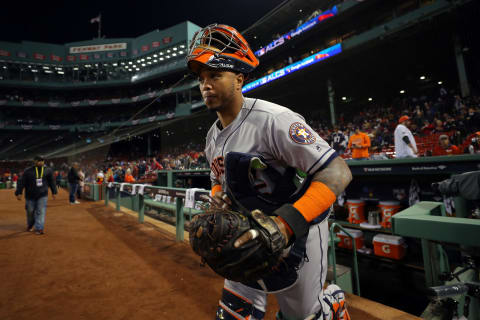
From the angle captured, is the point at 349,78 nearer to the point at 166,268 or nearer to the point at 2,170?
the point at 166,268

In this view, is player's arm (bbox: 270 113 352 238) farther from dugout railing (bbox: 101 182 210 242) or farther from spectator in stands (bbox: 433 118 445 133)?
spectator in stands (bbox: 433 118 445 133)

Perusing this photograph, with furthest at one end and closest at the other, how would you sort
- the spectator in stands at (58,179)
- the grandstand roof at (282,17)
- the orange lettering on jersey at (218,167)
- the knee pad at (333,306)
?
the spectator in stands at (58,179) < the grandstand roof at (282,17) < the orange lettering on jersey at (218,167) < the knee pad at (333,306)

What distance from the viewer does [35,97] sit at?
40.8 metres

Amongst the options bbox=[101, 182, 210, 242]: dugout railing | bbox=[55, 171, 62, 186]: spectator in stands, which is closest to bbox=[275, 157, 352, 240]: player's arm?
bbox=[101, 182, 210, 242]: dugout railing

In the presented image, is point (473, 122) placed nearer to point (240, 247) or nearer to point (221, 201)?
point (221, 201)

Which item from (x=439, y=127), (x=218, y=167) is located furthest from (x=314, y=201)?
(x=439, y=127)

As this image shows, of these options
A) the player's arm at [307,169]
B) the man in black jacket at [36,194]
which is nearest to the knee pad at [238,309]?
the player's arm at [307,169]

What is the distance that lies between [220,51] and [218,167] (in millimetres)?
635

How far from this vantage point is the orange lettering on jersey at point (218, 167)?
135 centimetres

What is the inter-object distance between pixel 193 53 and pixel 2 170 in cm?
5081

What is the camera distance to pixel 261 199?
1116mm

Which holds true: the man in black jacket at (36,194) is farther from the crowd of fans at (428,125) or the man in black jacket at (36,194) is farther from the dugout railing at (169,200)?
the crowd of fans at (428,125)

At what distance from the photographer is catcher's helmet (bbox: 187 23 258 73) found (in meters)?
1.18

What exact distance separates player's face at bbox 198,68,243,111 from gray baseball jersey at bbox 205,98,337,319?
0.12 m
